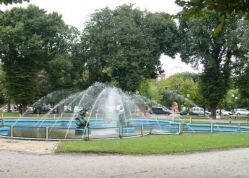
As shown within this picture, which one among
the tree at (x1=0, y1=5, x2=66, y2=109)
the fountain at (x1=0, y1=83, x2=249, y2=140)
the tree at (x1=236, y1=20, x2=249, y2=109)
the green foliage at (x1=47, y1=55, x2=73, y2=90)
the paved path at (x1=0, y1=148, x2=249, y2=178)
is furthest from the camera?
the green foliage at (x1=47, y1=55, x2=73, y2=90)

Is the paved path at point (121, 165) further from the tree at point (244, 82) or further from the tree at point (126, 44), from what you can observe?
the tree at point (126, 44)

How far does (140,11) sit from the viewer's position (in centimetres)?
6050

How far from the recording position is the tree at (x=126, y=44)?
55.4 m

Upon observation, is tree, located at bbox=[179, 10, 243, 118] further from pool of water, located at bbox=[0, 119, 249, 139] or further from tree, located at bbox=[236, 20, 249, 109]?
pool of water, located at bbox=[0, 119, 249, 139]

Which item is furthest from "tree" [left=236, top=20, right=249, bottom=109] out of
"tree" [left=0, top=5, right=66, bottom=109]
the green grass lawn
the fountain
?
the green grass lawn

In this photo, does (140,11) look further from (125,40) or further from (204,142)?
(204,142)

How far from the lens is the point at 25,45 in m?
54.9

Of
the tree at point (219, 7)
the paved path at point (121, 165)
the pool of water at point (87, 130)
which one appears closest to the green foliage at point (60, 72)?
the pool of water at point (87, 130)

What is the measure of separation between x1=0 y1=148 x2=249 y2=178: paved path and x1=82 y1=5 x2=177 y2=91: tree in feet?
129

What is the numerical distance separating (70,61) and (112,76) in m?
6.07

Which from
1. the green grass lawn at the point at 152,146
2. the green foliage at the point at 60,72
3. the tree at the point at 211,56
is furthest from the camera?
the green foliage at the point at 60,72

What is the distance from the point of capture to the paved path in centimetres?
1144

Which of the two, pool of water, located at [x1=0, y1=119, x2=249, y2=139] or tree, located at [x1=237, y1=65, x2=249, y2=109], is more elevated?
tree, located at [x1=237, y1=65, x2=249, y2=109]

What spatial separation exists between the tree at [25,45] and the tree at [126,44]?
16.4ft
